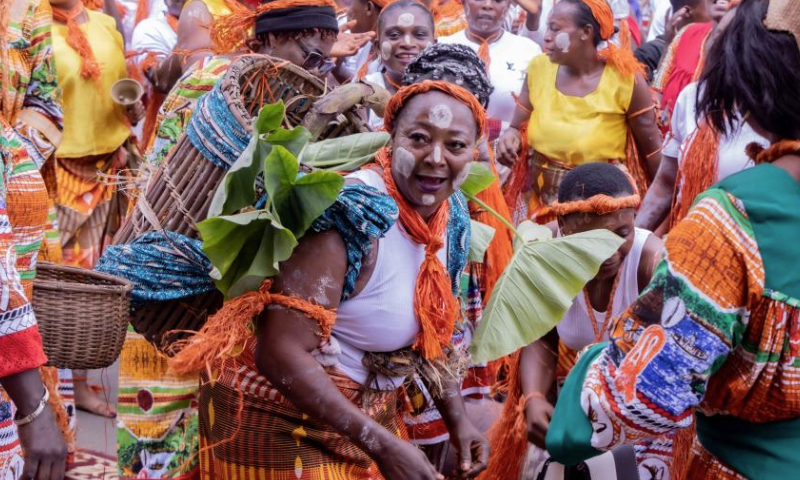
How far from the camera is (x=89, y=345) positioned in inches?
133

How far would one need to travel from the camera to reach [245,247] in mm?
2961

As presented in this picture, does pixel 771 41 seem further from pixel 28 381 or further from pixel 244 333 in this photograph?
pixel 28 381

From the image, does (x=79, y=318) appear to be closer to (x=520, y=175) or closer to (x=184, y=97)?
(x=184, y=97)

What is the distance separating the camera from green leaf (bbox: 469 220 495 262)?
3734mm

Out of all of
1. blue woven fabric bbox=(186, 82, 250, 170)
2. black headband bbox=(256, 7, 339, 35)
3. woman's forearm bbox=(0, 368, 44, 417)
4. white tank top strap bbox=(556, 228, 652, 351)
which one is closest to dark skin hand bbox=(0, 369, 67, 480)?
woman's forearm bbox=(0, 368, 44, 417)

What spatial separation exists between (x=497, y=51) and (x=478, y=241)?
11.4 ft

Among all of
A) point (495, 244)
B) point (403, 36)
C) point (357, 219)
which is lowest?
point (495, 244)

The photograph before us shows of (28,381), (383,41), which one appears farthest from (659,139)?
(28,381)

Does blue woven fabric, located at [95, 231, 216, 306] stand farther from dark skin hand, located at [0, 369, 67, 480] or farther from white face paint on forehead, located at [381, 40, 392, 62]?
white face paint on forehead, located at [381, 40, 392, 62]

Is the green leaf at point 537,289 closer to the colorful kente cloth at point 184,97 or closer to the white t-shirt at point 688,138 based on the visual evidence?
the colorful kente cloth at point 184,97

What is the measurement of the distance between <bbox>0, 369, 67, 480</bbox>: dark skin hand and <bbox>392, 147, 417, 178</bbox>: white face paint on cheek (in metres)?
1.11

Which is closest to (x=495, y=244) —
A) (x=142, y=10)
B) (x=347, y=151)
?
(x=347, y=151)

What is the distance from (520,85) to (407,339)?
156 inches

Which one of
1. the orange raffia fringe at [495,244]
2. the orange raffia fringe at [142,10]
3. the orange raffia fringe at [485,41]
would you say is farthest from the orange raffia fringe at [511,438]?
the orange raffia fringe at [142,10]
